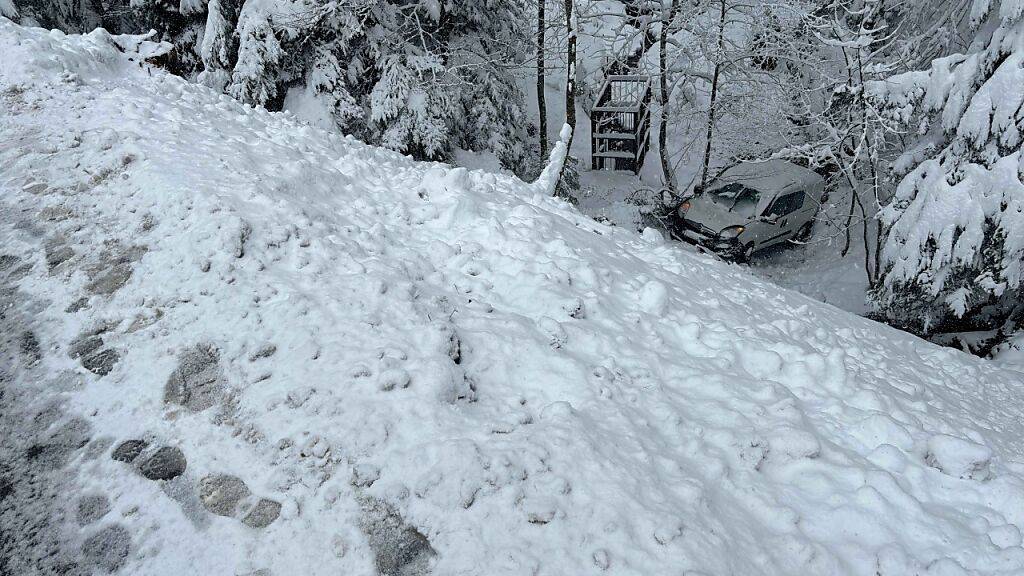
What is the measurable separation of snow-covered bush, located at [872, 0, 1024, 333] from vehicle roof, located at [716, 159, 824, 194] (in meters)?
3.05

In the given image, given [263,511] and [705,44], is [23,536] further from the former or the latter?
[705,44]

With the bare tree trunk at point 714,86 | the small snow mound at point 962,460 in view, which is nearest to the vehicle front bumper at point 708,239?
the bare tree trunk at point 714,86

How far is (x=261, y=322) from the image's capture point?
3230 millimetres

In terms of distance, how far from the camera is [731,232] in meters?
11.0

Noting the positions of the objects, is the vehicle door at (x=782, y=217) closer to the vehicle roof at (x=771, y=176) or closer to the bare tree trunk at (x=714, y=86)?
the vehicle roof at (x=771, y=176)

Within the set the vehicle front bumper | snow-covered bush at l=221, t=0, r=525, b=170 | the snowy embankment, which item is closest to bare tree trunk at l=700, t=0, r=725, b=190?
the vehicle front bumper

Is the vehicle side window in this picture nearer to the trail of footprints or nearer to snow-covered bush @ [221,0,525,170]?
snow-covered bush @ [221,0,525,170]

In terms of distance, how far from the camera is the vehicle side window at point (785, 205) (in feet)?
37.1

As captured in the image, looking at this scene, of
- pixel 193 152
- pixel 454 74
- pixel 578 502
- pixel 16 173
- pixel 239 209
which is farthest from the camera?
pixel 454 74

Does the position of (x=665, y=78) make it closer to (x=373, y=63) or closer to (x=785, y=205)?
(x=785, y=205)

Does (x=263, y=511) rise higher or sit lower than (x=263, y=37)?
lower

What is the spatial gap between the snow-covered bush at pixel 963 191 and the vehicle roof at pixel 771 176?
305 centimetres

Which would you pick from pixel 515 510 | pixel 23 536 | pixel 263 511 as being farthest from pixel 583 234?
pixel 23 536

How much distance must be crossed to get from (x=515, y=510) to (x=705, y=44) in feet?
38.2
